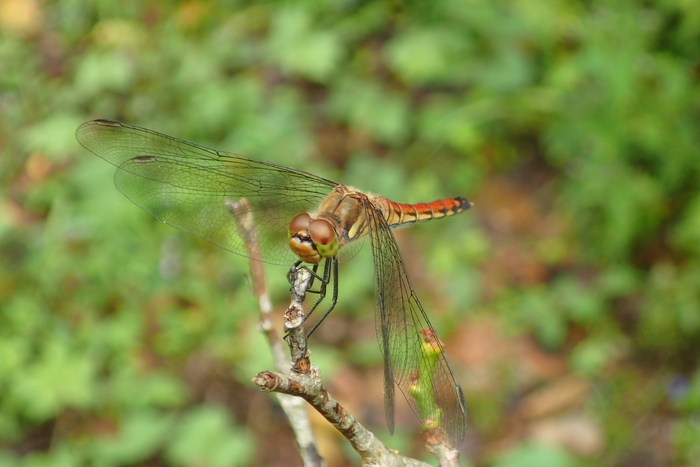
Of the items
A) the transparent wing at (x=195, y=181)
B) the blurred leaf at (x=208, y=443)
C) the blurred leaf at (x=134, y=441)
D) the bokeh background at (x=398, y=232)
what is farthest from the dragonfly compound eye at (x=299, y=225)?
the blurred leaf at (x=134, y=441)

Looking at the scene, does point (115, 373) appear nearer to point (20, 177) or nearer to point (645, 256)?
point (20, 177)

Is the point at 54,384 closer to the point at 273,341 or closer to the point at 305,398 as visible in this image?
the point at 273,341

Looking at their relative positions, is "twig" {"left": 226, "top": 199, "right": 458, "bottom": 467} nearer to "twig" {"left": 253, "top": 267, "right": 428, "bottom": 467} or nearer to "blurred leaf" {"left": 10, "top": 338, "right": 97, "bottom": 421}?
"twig" {"left": 253, "top": 267, "right": 428, "bottom": 467}

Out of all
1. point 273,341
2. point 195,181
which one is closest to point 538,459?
point 273,341

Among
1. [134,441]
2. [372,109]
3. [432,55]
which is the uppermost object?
[432,55]

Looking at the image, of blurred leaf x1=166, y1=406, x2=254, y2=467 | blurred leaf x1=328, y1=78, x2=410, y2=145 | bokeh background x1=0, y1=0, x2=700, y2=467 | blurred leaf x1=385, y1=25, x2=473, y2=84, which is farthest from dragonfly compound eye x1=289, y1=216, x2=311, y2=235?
blurred leaf x1=385, y1=25, x2=473, y2=84

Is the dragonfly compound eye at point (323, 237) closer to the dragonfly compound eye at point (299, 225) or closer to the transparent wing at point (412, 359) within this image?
the dragonfly compound eye at point (299, 225)
